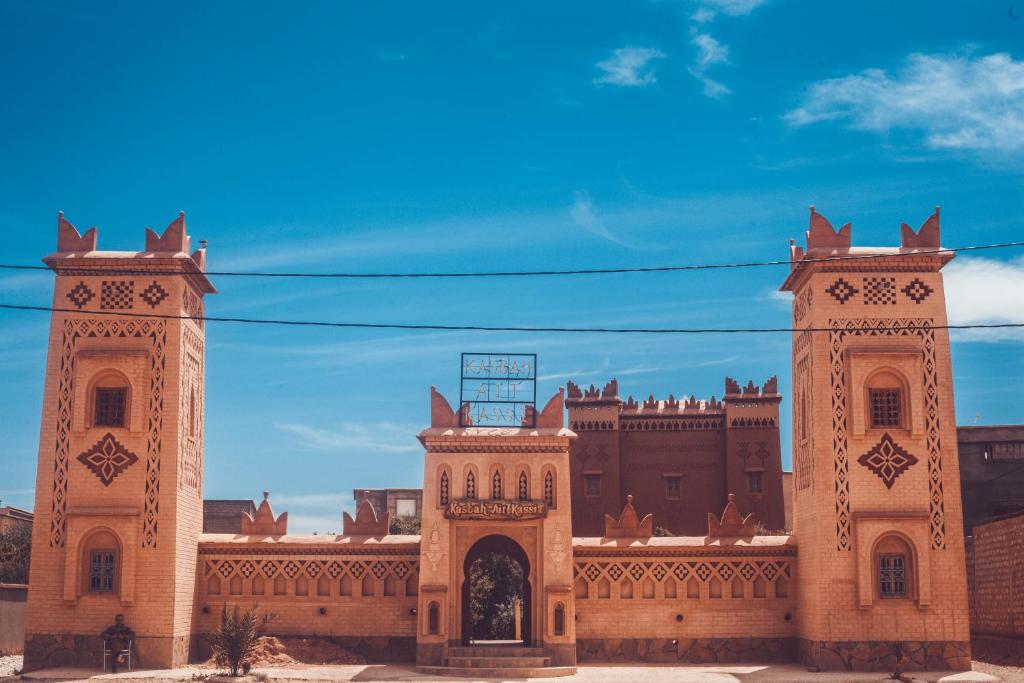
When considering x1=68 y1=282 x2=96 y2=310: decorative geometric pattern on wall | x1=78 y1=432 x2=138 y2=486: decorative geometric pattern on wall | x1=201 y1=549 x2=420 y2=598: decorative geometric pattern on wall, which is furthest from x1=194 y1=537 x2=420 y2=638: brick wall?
x1=68 y1=282 x2=96 y2=310: decorative geometric pattern on wall

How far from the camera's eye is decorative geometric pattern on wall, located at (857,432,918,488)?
2831 centimetres

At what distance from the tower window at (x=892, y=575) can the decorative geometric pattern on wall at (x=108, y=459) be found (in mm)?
17459

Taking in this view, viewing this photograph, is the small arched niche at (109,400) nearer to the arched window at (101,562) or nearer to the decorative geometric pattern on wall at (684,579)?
the arched window at (101,562)

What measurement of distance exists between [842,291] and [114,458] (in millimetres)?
17506

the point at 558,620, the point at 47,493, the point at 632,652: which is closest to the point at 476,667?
the point at 558,620

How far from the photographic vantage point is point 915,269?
94.7 feet

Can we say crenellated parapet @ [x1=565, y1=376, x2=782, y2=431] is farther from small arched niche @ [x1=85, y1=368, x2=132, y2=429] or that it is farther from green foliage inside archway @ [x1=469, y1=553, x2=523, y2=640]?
small arched niche @ [x1=85, y1=368, x2=132, y2=429]

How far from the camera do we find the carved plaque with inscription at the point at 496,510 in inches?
1168

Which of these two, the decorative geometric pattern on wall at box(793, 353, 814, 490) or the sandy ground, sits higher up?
the decorative geometric pattern on wall at box(793, 353, 814, 490)

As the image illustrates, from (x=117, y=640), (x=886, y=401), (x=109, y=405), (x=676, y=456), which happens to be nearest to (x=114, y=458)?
(x=109, y=405)

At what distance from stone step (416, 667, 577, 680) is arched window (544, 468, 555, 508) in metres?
4.18

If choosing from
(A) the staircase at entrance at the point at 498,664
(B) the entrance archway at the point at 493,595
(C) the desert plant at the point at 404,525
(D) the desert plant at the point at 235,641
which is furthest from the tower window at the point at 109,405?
(C) the desert plant at the point at 404,525

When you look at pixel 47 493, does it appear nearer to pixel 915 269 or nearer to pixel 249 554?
pixel 249 554

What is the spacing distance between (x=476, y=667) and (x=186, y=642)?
700 cm
